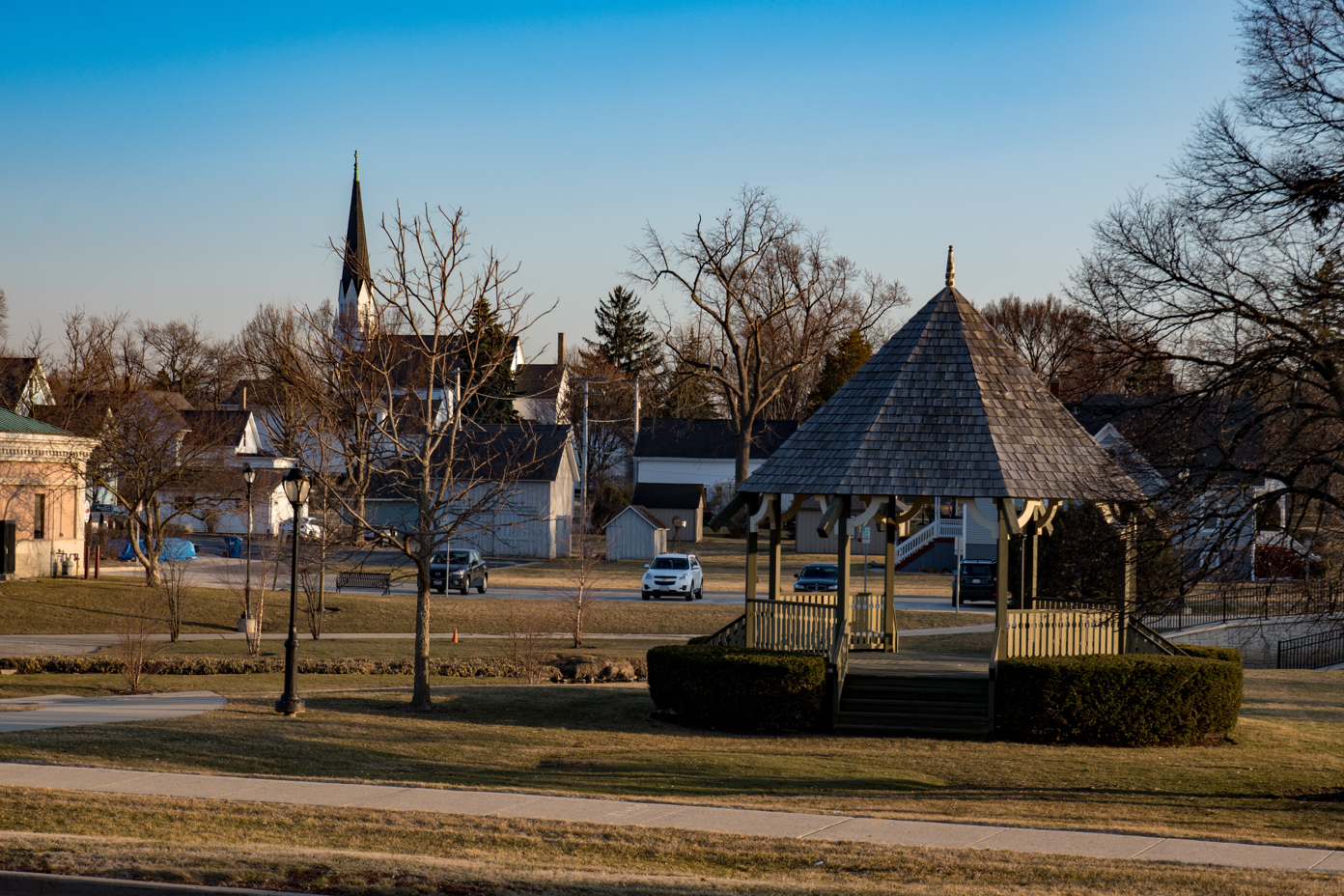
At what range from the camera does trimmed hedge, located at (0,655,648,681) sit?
24109 mm

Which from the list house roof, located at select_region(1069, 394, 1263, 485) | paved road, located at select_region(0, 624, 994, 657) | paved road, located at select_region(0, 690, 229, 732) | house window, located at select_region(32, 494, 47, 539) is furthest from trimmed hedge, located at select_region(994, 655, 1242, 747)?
house window, located at select_region(32, 494, 47, 539)

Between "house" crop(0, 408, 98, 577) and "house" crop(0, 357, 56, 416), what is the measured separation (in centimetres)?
1866

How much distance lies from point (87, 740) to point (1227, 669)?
50.4 feet

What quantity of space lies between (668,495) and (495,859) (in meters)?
55.6

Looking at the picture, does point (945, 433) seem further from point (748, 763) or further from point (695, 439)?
point (695, 439)

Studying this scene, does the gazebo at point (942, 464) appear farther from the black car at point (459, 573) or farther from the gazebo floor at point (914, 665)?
the black car at point (459, 573)

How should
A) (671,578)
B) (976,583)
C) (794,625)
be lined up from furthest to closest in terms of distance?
(671,578), (976,583), (794,625)

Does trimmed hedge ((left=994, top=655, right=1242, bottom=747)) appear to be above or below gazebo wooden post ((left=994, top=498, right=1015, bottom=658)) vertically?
below

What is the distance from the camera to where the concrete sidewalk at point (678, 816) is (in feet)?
30.3

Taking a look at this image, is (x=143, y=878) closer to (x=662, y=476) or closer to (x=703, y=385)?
(x=662, y=476)

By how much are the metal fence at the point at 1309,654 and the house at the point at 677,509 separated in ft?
113

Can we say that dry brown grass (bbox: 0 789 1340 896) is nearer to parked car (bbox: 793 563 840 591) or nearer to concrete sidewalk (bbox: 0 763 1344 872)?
concrete sidewalk (bbox: 0 763 1344 872)

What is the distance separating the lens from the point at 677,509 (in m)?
63.5

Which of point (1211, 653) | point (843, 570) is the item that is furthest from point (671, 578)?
point (1211, 653)
